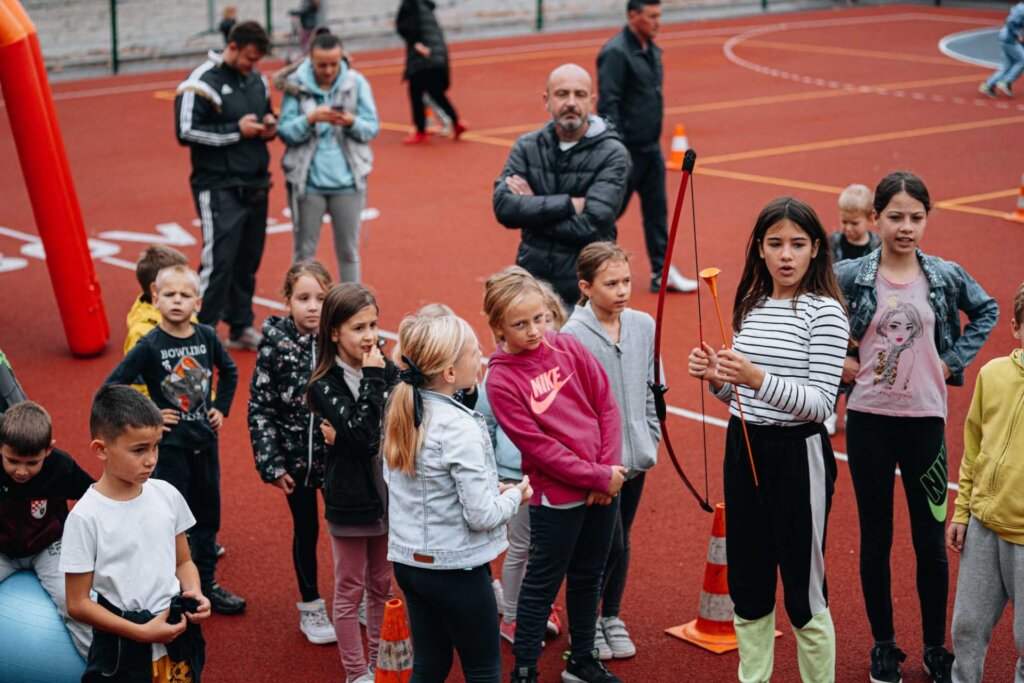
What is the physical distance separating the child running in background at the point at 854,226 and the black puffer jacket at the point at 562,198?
4.45ft

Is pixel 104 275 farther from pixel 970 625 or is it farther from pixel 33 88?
pixel 970 625

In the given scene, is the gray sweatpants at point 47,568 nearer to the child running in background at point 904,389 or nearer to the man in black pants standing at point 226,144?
the child running in background at point 904,389

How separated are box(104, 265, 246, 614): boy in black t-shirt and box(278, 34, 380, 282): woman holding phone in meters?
3.90

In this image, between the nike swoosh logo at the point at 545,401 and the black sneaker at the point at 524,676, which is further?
the black sneaker at the point at 524,676

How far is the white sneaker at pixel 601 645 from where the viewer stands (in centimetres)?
609

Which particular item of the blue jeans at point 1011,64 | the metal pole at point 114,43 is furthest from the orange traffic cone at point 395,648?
the metal pole at point 114,43

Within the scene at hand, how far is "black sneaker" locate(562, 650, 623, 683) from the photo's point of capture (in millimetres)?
5789

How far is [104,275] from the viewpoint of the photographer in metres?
12.6

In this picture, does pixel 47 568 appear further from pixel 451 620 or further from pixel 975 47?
pixel 975 47

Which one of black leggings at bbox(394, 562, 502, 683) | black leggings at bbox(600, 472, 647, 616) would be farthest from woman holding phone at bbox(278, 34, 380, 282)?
black leggings at bbox(394, 562, 502, 683)

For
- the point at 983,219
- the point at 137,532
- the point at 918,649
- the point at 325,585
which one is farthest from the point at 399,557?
the point at 983,219

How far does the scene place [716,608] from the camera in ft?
20.5

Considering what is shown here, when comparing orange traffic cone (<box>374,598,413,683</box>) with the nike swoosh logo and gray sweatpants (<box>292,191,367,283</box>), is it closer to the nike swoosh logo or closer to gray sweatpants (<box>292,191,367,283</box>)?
the nike swoosh logo

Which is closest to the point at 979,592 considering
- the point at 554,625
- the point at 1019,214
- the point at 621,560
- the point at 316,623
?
the point at 621,560
